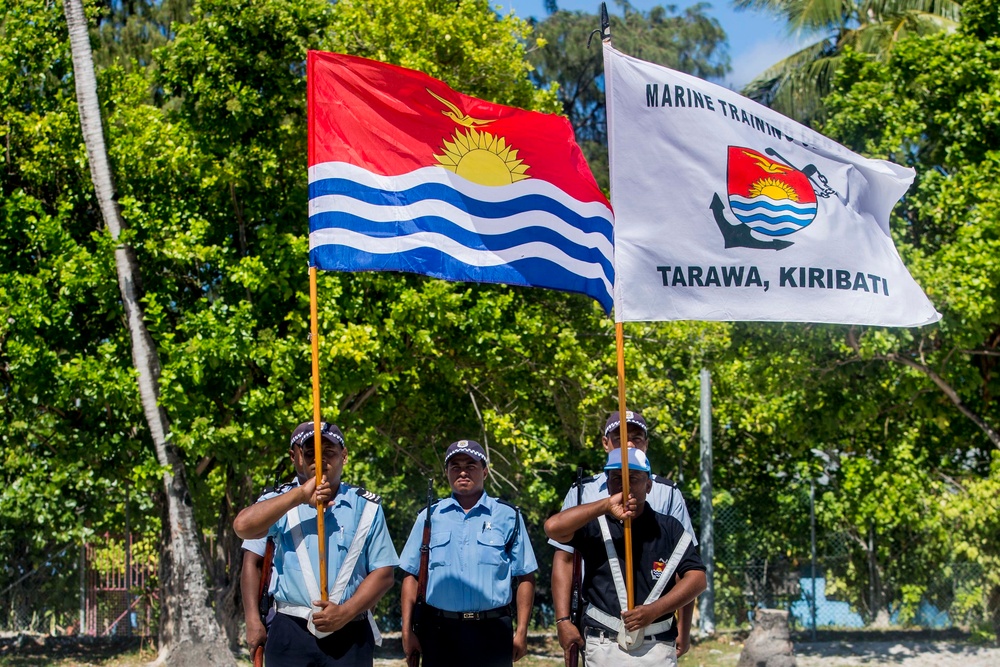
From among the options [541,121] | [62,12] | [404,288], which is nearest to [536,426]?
[404,288]

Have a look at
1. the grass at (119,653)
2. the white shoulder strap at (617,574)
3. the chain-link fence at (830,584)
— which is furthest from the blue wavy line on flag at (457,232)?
the chain-link fence at (830,584)

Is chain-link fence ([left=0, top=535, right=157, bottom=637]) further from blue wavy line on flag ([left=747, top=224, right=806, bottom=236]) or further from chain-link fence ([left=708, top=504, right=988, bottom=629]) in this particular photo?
blue wavy line on flag ([left=747, top=224, right=806, bottom=236])

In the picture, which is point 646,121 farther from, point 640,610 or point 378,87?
point 640,610

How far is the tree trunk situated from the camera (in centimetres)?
1216

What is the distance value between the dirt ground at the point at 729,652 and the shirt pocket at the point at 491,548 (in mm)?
8688

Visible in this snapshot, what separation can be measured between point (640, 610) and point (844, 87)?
12091 millimetres

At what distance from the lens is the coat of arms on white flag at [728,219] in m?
6.10

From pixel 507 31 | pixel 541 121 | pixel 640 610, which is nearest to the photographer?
pixel 640 610

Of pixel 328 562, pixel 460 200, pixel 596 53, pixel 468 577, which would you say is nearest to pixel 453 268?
pixel 460 200

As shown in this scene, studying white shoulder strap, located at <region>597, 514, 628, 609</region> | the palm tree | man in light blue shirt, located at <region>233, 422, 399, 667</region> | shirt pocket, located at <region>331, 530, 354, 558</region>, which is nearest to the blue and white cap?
white shoulder strap, located at <region>597, 514, 628, 609</region>

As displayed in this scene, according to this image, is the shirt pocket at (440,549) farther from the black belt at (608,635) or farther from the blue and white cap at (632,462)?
the blue and white cap at (632,462)

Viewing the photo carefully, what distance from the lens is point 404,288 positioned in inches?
511

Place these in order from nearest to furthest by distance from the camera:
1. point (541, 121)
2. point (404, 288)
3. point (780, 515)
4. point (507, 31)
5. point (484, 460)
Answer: point (484, 460) < point (541, 121) < point (404, 288) < point (507, 31) < point (780, 515)

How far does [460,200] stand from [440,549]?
1.90 metres
